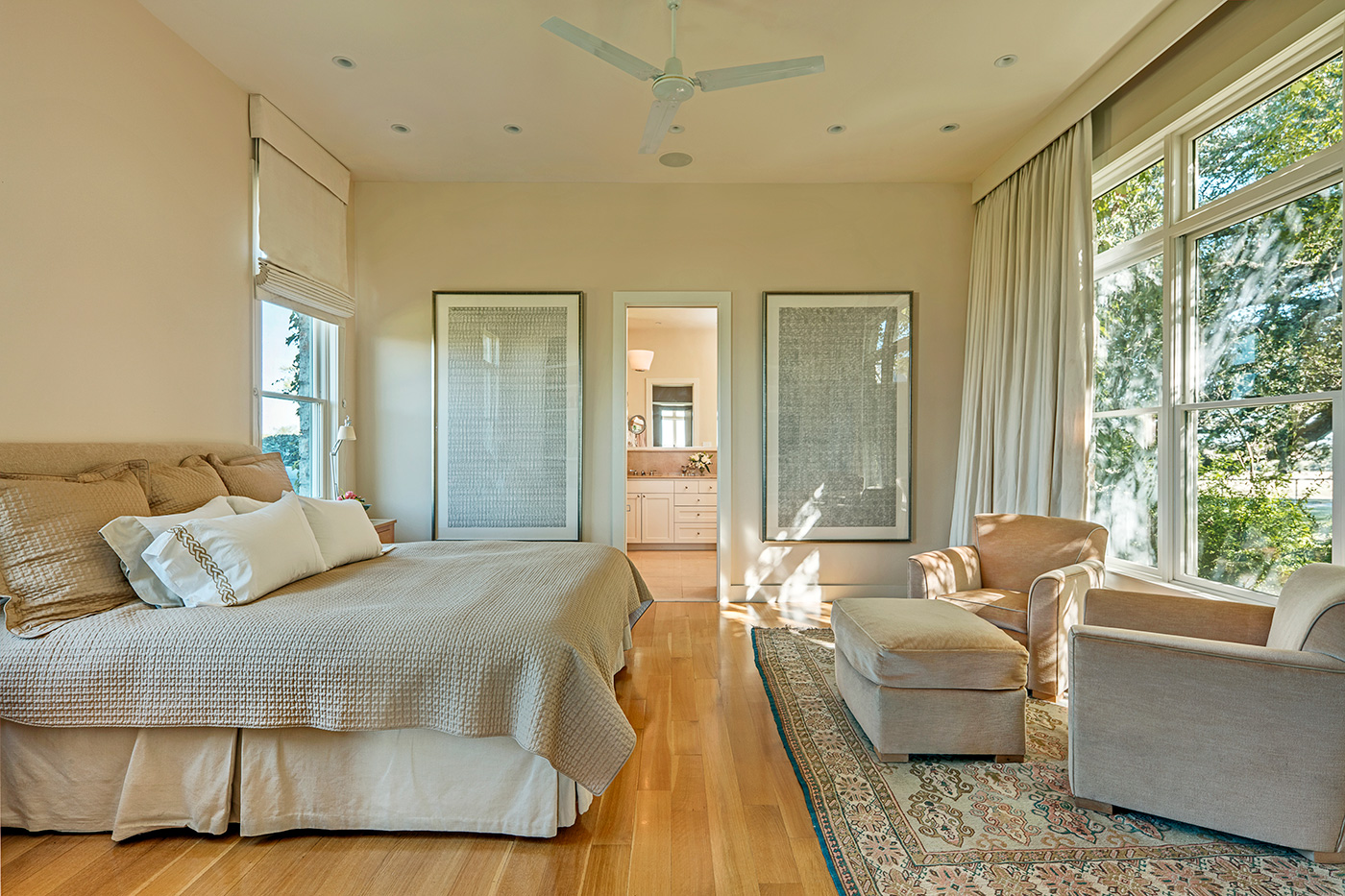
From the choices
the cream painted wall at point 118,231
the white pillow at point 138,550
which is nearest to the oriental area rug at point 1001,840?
the white pillow at point 138,550

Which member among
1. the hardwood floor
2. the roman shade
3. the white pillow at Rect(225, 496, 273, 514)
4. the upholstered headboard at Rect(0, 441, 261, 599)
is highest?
the roman shade

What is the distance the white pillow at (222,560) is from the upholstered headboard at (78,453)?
56 centimetres

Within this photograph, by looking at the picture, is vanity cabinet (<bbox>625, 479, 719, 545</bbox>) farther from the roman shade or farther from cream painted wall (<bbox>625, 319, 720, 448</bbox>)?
the roman shade

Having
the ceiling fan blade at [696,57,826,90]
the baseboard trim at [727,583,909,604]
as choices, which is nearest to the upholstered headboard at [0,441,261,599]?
the ceiling fan blade at [696,57,826,90]

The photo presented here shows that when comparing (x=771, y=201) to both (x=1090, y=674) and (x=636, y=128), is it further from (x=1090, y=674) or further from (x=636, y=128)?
(x=1090, y=674)

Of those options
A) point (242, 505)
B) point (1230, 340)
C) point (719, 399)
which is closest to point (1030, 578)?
point (1230, 340)

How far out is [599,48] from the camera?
240 cm

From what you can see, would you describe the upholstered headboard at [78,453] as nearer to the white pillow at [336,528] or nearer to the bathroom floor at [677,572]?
the white pillow at [336,528]

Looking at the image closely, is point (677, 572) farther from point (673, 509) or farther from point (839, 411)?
point (839, 411)

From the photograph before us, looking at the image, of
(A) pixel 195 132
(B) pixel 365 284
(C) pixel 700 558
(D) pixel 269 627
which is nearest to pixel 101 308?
(A) pixel 195 132

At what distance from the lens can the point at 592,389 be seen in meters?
4.59

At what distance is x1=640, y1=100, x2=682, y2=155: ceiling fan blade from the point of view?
269 cm

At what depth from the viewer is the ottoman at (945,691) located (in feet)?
7.14

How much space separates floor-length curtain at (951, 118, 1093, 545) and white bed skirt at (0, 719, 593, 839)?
303cm
